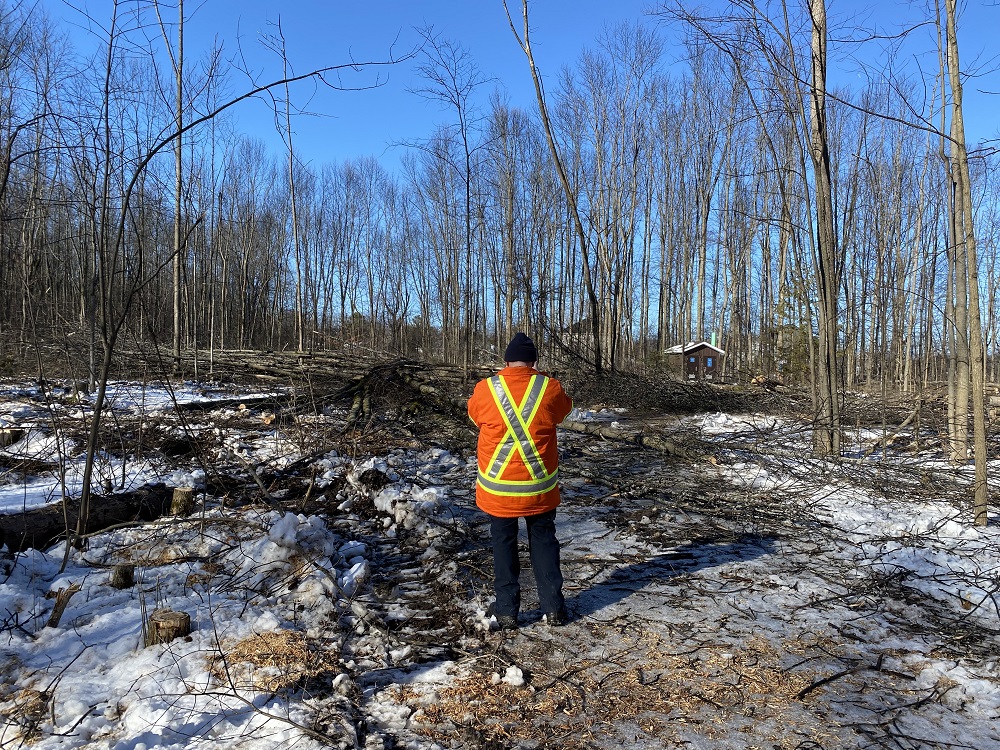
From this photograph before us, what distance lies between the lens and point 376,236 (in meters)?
37.8

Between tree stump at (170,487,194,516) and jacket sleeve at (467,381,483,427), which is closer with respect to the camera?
jacket sleeve at (467,381,483,427)

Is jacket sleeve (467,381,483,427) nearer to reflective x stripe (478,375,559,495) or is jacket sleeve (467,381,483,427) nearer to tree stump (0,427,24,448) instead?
reflective x stripe (478,375,559,495)

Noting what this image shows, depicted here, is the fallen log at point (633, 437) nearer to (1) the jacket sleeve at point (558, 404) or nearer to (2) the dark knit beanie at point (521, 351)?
(1) the jacket sleeve at point (558, 404)

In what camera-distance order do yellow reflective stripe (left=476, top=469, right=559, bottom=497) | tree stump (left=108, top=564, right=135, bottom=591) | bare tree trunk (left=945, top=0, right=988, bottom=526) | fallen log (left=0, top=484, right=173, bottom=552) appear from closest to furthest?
yellow reflective stripe (left=476, top=469, right=559, bottom=497) → tree stump (left=108, top=564, right=135, bottom=591) → fallen log (left=0, top=484, right=173, bottom=552) → bare tree trunk (left=945, top=0, right=988, bottom=526)

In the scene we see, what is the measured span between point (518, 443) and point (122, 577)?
9.11 feet

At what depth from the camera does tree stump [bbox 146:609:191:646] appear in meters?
3.18

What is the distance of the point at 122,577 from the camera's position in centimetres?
388

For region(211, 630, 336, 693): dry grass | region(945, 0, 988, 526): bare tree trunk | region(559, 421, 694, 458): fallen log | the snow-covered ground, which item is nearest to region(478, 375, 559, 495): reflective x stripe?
the snow-covered ground

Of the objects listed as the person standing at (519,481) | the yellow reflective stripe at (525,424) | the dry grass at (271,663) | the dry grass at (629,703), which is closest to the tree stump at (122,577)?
the dry grass at (271,663)

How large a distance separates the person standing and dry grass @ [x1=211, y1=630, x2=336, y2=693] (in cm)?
112

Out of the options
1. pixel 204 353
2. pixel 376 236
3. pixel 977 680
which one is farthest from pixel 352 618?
pixel 376 236

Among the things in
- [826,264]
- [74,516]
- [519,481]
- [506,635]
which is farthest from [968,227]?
[74,516]

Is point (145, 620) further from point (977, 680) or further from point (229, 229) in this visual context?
point (229, 229)

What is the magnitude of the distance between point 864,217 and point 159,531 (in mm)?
25944
